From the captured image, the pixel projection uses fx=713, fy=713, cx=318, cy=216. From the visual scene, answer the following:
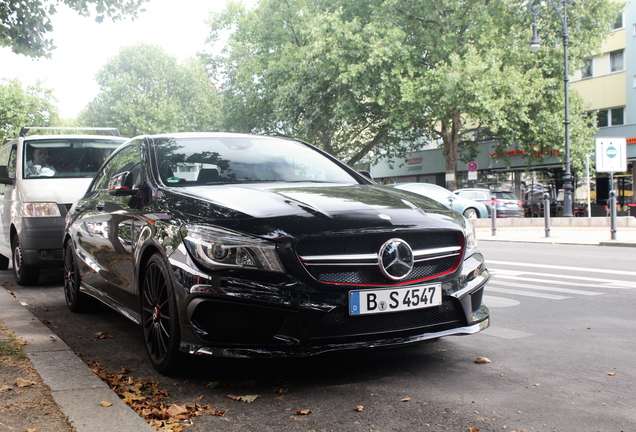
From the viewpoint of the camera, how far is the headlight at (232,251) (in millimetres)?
3826

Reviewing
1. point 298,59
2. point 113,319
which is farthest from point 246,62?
point 113,319

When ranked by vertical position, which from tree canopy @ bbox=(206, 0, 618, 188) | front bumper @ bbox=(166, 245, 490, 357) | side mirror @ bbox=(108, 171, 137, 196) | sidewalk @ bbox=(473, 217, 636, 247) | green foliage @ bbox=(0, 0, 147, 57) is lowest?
sidewalk @ bbox=(473, 217, 636, 247)

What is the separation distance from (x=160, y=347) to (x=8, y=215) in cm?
619

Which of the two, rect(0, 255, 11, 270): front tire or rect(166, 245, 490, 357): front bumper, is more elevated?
rect(166, 245, 490, 357): front bumper

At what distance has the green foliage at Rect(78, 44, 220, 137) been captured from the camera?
63.0 m

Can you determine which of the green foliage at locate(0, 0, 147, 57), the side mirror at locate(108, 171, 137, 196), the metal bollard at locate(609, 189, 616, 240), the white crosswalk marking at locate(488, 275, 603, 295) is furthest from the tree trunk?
the side mirror at locate(108, 171, 137, 196)

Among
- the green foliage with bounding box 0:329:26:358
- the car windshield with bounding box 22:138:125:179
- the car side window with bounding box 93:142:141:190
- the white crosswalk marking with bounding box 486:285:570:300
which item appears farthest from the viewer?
the car windshield with bounding box 22:138:125:179

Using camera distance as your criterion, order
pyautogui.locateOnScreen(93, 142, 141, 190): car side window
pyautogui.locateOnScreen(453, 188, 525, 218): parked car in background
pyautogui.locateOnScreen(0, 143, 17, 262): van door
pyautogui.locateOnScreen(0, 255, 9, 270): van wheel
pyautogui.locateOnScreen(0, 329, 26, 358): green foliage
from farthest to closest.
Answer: pyautogui.locateOnScreen(453, 188, 525, 218): parked car in background < pyautogui.locateOnScreen(0, 255, 9, 270): van wheel < pyautogui.locateOnScreen(0, 143, 17, 262): van door < pyautogui.locateOnScreen(93, 142, 141, 190): car side window < pyautogui.locateOnScreen(0, 329, 26, 358): green foliage

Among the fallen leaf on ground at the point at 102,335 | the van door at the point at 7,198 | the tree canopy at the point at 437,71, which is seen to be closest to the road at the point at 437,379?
the fallen leaf on ground at the point at 102,335

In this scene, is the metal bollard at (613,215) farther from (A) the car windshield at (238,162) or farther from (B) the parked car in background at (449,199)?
(A) the car windshield at (238,162)

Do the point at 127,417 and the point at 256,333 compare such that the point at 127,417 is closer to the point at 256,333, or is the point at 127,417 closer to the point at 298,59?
the point at 256,333

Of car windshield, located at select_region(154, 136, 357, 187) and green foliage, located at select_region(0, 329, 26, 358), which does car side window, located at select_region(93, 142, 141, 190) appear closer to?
car windshield, located at select_region(154, 136, 357, 187)

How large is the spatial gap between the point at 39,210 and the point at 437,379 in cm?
612

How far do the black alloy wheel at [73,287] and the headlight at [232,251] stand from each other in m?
3.15
